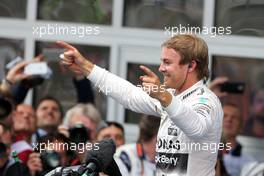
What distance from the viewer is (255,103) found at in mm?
9656

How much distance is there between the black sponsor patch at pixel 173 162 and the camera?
18.9ft

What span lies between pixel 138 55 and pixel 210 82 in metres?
0.96

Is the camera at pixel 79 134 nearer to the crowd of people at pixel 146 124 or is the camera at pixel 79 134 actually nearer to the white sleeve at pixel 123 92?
the crowd of people at pixel 146 124

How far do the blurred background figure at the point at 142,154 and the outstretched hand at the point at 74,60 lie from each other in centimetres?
213

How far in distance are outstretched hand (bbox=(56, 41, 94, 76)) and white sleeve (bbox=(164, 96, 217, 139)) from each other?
2.23 feet

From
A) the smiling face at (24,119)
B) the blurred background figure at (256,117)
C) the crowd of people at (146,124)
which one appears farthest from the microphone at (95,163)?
the blurred background figure at (256,117)

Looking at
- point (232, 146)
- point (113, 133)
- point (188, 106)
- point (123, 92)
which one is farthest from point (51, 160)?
point (188, 106)

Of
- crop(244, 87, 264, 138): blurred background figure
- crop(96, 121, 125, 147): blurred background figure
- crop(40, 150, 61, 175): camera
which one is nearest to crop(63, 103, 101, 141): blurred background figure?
crop(96, 121, 125, 147): blurred background figure

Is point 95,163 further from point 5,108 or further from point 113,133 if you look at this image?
point 113,133

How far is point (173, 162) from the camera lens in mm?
5793

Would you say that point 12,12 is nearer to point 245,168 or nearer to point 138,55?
point 138,55

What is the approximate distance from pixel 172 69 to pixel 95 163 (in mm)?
1043

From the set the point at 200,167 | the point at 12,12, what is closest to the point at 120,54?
the point at 12,12

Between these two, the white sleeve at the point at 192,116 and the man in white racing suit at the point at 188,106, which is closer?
the white sleeve at the point at 192,116
